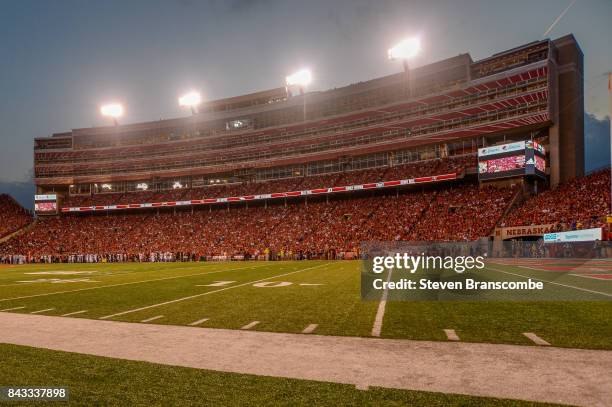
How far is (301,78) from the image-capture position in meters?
61.1

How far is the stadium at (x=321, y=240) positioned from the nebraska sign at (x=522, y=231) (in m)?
0.16

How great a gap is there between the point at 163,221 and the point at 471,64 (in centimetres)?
4641

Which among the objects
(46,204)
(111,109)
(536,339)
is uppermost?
(111,109)

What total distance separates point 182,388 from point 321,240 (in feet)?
134

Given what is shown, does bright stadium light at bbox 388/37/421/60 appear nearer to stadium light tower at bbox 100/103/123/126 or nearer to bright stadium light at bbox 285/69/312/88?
bright stadium light at bbox 285/69/312/88

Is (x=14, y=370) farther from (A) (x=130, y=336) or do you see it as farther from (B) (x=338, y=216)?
(B) (x=338, y=216)

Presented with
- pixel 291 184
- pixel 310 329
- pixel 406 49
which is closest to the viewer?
pixel 310 329

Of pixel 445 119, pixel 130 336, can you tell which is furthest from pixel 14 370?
pixel 445 119

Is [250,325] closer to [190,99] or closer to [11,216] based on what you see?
[190,99]

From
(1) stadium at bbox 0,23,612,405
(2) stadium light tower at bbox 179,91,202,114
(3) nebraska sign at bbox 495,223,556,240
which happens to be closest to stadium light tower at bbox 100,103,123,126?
(1) stadium at bbox 0,23,612,405

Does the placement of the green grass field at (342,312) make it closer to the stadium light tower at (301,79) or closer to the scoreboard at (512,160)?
the scoreboard at (512,160)

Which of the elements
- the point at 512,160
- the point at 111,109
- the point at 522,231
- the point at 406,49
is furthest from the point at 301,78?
the point at 522,231

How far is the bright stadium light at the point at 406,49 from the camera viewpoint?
5053 centimetres

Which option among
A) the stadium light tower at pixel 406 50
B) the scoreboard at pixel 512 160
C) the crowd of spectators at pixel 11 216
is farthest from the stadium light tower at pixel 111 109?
the scoreboard at pixel 512 160
